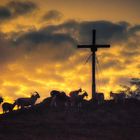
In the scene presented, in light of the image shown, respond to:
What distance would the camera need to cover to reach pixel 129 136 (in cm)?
4856

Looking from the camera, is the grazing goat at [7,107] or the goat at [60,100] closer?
the goat at [60,100]

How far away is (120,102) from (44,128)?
13497 millimetres

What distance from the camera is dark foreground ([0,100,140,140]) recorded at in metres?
47.7

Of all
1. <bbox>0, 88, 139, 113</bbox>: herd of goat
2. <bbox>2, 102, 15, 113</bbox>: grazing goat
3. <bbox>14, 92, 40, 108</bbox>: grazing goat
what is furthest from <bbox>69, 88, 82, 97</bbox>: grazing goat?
<bbox>2, 102, 15, 113</bbox>: grazing goat

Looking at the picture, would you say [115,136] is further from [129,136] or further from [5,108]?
[5,108]

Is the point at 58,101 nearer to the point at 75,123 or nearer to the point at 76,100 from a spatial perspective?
the point at 76,100

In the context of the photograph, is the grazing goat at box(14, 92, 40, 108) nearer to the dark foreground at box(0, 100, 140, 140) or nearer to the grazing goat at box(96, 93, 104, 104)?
the dark foreground at box(0, 100, 140, 140)

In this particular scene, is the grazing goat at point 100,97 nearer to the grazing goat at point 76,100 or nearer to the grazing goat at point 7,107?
the grazing goat at point 76,100

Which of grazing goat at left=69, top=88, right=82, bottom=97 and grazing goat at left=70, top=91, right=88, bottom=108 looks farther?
grazing goat at left=69, top=88, right=82, bottom=97

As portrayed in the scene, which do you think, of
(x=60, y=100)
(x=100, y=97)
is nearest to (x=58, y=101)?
(x=60, y=100)

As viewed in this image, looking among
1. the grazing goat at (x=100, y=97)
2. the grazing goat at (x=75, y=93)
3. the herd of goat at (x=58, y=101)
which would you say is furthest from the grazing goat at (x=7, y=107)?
the grazing goat at (x=100, y=97)

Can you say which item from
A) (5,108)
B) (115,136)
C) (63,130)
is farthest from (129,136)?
(5,108)

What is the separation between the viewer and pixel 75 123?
52.1 metres

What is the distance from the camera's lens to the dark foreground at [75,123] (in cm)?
4766
